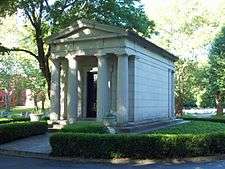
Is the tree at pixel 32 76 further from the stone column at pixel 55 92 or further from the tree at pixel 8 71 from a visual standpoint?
the stone column at pixel 55 92

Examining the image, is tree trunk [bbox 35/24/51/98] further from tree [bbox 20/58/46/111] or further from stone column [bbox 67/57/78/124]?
tree [bbox 20/58/46/111]

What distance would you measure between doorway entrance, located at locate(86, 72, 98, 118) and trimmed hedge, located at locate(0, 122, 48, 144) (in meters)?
3.68

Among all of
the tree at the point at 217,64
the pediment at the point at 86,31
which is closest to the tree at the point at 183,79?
the tree at the point at 217,64

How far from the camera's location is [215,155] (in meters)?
15.6

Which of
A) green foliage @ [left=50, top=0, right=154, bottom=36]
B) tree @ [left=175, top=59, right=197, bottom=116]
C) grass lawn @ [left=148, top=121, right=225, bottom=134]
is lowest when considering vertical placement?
grass lawn @ [left=148, top=121, right=225, bottom=134]

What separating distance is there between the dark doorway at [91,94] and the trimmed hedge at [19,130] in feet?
12.1

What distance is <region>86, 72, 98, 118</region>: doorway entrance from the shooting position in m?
25.4

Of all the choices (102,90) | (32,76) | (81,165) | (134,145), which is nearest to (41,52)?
(102,90)

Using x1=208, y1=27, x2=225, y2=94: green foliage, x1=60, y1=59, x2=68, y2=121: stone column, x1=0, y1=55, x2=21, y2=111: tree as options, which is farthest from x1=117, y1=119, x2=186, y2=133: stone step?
x1=0, y1=55, x2=21, y2=111: tree

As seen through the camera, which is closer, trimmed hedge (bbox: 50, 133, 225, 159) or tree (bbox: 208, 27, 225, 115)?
trimmed hedge (bbox: 50, 133, 225, 159)

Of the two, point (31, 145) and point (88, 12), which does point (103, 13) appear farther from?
point (31, 145)

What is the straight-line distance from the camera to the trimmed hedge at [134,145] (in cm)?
1512

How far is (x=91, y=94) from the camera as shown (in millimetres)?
25578

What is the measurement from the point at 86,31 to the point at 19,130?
6426 mm
